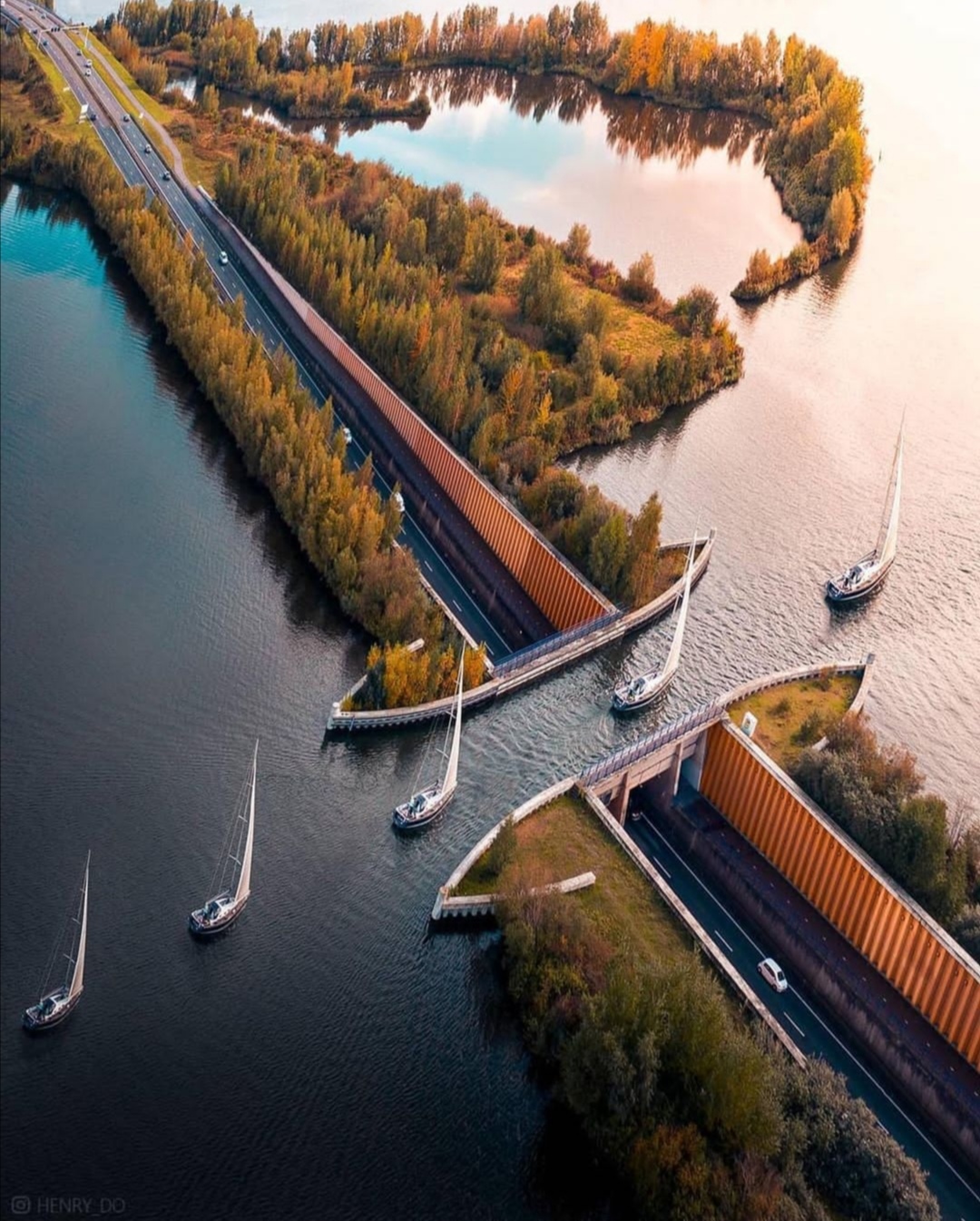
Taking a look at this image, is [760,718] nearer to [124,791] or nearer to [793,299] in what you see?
[124,791]

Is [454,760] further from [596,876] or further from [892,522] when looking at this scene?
[892,522]

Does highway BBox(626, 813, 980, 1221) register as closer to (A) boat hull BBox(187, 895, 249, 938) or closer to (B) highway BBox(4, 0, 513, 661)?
(B) highway BBox(4, 0, 513, 661)

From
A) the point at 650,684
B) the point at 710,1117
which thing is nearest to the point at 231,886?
the point at 710,1117

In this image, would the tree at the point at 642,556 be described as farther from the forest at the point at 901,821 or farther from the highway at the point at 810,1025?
the forest at the point at 901,821

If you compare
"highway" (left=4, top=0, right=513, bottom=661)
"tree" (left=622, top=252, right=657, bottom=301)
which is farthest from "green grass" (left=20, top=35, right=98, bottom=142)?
"tree" (left=622, top=252, right=657, bottom=301)

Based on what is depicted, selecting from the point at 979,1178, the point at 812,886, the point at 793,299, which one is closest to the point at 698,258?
the point at 793,299
